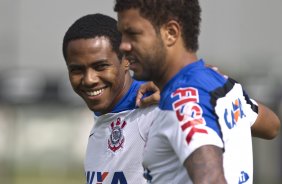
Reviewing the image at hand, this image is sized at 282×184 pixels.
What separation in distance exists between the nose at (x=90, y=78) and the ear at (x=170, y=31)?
1.13 metres

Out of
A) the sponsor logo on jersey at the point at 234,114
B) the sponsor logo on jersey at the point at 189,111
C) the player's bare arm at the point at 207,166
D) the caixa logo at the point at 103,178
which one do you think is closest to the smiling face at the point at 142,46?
the sponsor logo on jersey at the point at 189,111

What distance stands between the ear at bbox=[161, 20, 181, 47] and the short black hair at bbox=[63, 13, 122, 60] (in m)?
1.18

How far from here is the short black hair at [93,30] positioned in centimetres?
496

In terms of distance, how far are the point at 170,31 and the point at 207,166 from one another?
2.03ft

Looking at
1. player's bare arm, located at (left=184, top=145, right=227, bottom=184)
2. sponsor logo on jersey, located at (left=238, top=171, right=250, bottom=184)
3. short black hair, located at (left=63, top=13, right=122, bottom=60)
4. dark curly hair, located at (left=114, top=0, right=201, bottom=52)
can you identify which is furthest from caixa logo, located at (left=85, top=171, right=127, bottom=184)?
player's bare arm, located at (left=184, top=145, right=227, bottom=184)

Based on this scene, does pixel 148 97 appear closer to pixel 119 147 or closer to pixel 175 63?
pixel 119 147

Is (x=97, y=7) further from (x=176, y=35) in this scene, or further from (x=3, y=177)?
(x=176, y=35)

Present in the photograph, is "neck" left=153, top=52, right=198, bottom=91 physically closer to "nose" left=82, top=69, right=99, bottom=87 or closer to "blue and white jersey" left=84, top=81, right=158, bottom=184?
"blue and white jersey" left=84, top=81, right=158, bottom=184

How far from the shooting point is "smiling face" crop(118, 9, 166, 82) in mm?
3818

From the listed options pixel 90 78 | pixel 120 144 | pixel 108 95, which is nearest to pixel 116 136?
pixel 120 144

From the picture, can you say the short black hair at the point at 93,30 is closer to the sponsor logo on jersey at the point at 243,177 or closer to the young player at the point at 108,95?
the young player at the point at 108,95

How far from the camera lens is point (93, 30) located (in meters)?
4.99

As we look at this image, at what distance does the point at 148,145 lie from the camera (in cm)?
390

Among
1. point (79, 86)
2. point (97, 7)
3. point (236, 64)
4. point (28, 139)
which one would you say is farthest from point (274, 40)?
point (79, 86)
